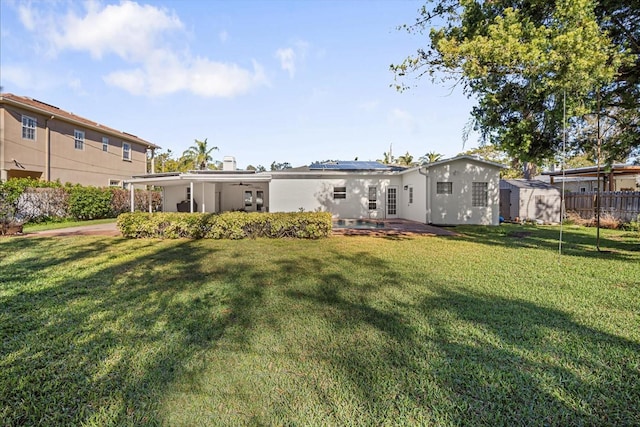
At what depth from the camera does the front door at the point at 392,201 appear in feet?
61.5

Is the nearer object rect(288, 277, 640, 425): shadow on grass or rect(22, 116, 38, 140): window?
rect(288, 277, 640, 425): shadow on grass

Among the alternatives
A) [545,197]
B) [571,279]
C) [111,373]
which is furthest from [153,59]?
[545,197]

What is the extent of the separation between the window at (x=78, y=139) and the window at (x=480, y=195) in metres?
24.2

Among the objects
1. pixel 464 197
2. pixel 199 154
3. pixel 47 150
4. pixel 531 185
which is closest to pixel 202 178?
pixel 47 150

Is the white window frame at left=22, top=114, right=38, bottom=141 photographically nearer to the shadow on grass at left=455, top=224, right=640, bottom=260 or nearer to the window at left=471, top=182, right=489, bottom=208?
the shadow on grass at left=455, top=224, right=640, bottom=260

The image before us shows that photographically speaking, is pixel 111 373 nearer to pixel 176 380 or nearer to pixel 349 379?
pixel 176 380

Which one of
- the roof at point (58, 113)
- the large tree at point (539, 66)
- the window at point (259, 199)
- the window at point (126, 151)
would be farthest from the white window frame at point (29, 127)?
the large tree at point (539, 66)

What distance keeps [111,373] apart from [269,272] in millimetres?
3535

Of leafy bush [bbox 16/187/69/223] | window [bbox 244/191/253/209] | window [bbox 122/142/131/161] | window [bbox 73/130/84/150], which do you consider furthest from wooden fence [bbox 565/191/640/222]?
window [bbox 122/142/131/161]

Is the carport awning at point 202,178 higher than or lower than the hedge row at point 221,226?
higher

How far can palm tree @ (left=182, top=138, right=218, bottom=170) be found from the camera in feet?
117

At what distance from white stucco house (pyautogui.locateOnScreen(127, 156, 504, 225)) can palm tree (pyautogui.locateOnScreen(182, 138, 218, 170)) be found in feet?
53.9

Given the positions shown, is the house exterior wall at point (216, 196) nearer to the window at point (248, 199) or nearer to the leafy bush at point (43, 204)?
the window at point (248, 199)

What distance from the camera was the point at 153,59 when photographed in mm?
13727
